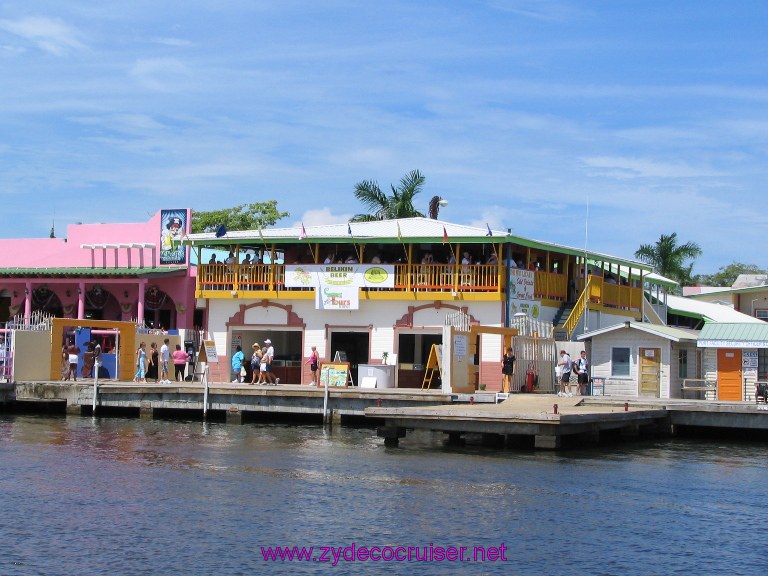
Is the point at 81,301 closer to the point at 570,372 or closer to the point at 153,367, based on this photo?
the point at 153,367

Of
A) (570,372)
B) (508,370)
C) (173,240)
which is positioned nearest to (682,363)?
(570,372)

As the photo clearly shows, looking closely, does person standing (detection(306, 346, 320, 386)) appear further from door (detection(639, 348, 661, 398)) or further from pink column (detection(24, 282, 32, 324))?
pink column (detection(24, 282, 32, 324))

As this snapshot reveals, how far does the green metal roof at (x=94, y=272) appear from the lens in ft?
148

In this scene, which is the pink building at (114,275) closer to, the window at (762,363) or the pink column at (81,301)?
the pink column at (81,301)

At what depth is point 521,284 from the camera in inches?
1570

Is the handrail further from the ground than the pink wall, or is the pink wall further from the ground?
the pink wall

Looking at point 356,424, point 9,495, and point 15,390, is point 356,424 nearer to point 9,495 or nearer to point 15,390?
point 15,390

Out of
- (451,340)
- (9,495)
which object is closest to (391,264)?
(451,340)

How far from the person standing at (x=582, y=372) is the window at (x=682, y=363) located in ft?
10.1

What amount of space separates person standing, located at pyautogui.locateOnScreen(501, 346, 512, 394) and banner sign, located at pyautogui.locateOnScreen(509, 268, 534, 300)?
3.54 meters

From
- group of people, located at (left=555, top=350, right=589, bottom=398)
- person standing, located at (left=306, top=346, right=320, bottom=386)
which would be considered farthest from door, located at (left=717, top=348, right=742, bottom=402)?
person standing, located at (left=306, top=346, right=320, bottom=386)

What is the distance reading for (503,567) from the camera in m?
16.9

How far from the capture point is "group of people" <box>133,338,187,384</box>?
39375 mm

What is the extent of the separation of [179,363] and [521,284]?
12.5 meters
